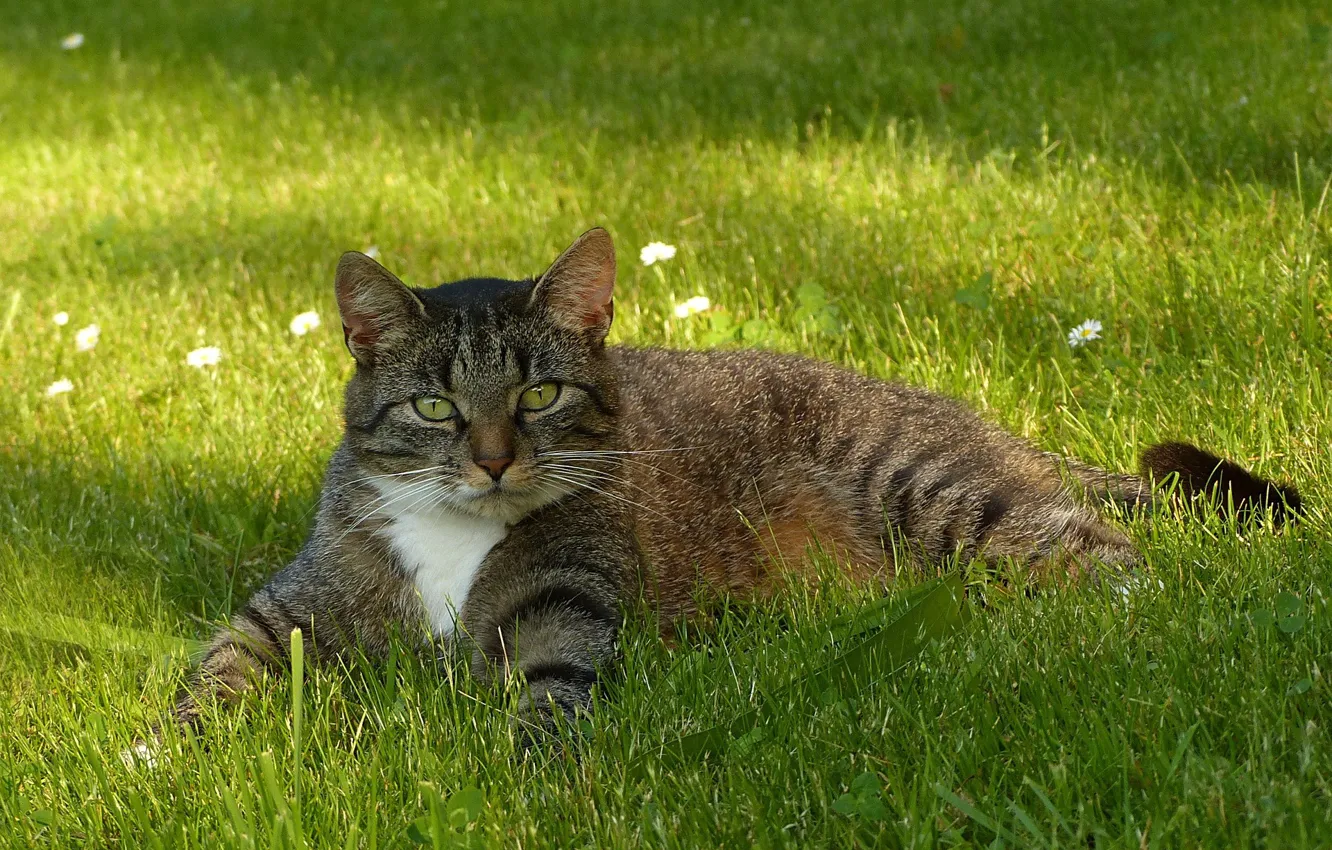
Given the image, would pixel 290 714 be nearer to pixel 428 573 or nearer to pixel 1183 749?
pixel 428 573

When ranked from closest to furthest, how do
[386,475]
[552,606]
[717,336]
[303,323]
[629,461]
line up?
[552,606]
[386,475]
[629,461]
[717,336]
[303,323]

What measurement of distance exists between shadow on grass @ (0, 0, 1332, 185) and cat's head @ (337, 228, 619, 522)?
317 centimetres

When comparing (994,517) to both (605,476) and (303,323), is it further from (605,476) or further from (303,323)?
(303,323)

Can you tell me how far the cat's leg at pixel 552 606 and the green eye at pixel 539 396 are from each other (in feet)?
0.92

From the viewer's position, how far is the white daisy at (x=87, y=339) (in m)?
5.61

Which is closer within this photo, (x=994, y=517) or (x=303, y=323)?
(x=994, y=517)

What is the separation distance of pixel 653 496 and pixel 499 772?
1.20 meters

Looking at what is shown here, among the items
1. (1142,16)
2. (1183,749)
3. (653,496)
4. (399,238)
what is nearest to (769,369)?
(653,496)

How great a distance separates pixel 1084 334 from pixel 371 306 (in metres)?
2.44

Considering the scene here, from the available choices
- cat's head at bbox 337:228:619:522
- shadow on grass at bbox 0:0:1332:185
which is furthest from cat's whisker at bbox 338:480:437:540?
shadow on grass at bbox 0:0:1332:185

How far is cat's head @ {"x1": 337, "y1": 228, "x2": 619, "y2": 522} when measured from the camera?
346 centimetres

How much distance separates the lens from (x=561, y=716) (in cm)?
293

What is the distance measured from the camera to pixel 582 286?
12.0 ft

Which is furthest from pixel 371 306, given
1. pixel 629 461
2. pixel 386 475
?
pixel 629 461
